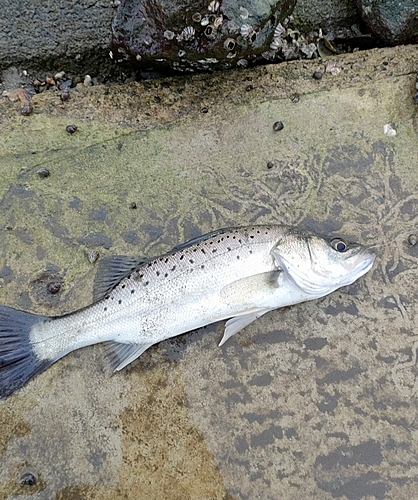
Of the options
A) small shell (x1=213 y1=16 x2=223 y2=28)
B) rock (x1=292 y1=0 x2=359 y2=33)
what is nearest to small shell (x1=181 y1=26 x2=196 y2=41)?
small shell (x1=213 y1=16 x2=223 y2=28)

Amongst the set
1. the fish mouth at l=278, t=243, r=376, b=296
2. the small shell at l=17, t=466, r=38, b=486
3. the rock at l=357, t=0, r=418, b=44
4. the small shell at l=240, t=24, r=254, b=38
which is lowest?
the small shell at l=17, t=466, r=38, b=486

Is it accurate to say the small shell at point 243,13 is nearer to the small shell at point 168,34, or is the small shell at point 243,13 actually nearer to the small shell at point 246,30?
the small shell at point 246,30

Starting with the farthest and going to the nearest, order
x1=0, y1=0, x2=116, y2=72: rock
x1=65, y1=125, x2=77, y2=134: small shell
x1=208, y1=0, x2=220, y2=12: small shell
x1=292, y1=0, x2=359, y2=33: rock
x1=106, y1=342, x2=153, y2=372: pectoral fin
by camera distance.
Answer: x1=292, y1=0, x2=359, y2=33: rock < x1=0, y1=0, x2=116, y2=72: rock < x1=65, y1=125, x2=77, y2=134: small shell < x1=208, y1=0, x2=220, y2=12: small shell < x1=106, y1=342, x2=153, y2=372: pectoral fin

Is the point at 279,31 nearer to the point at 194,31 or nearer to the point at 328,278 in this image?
the point at 194,31

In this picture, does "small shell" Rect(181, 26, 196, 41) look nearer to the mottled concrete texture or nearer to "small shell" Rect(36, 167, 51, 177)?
the mottled concrete texture

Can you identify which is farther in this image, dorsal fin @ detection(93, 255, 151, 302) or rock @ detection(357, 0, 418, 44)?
rock @ detection(357, 0, 418, 44)

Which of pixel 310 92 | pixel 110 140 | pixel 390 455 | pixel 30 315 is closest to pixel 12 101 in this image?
pixel 110 140
